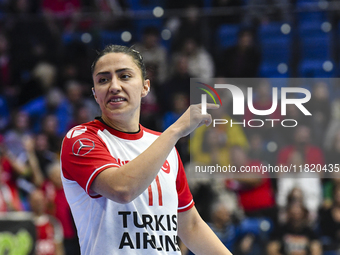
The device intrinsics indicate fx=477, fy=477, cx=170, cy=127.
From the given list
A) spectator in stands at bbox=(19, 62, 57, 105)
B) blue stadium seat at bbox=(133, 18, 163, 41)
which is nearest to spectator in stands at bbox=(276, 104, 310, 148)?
blue stadium seat at bbox=(133, 18, 163, 41)

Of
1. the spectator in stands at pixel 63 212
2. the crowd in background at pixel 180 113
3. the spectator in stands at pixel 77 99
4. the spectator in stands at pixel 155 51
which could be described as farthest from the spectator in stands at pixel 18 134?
the spectator in stands at pixel 155 51

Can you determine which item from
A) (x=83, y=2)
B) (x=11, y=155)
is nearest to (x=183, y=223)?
(x=11, y=155)

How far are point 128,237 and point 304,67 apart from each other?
6208mm

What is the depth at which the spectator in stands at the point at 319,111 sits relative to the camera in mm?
6805

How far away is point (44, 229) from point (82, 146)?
14.8 feet

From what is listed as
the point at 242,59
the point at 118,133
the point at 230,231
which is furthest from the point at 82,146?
the point at 242,59

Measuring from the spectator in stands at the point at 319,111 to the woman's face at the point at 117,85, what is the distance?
4.80 m

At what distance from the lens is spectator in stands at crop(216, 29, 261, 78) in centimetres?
789

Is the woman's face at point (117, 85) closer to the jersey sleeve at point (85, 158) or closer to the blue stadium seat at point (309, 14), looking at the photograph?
the jersey sleeve at point (85, 158)

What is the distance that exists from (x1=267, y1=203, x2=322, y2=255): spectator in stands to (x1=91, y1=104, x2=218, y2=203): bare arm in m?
4.51

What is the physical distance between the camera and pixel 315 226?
628cm

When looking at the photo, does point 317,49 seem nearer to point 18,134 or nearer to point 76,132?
point 18,134

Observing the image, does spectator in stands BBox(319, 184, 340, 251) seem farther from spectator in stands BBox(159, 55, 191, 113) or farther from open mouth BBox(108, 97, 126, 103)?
open mouth BBox(108, 97, 126, 103)

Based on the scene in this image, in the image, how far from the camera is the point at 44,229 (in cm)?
641
